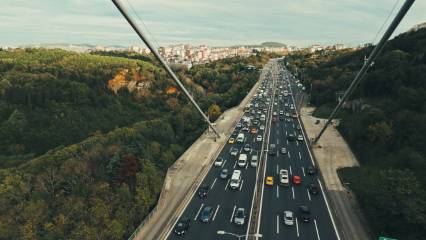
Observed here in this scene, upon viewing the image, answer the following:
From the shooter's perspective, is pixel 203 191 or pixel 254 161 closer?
pixel 203 191

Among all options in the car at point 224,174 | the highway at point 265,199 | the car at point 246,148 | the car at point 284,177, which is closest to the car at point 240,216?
the highway at point 265,199

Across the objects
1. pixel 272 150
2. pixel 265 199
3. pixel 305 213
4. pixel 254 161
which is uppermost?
pixel 305 213

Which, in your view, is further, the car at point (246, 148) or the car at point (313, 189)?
the car at point (246, 148)

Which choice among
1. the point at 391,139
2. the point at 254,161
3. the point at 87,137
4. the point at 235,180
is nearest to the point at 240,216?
the point at 235,180

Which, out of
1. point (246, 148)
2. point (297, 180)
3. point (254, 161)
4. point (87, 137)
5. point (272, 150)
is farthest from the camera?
point (87, 137)

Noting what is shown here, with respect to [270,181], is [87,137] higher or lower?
lower

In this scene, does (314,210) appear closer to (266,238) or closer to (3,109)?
(266,238)

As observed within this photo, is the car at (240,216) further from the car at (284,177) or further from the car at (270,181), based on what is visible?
the car at (284,177)

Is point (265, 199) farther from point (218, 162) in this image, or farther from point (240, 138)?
point (240, 138)
